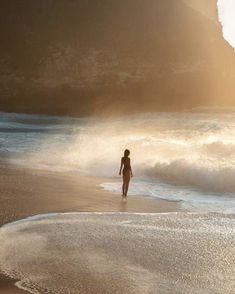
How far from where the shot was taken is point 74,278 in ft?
26.3

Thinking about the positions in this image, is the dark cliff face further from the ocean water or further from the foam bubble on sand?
the foam bubble on sand

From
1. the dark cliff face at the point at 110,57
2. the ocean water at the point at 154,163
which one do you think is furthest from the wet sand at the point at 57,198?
the dark cliff face at the point at 110,57

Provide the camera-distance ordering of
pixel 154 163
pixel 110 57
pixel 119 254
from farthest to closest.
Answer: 1. pixel 110 57
2. pixel 154 163
3. pixel 119 254

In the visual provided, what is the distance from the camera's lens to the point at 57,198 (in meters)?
14.4

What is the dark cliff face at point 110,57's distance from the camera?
217ft

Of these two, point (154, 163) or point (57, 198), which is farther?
point (154, 163)

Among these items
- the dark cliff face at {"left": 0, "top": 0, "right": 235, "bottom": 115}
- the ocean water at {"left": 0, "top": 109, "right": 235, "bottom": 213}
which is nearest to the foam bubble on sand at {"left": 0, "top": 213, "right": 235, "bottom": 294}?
the ocean water at {"left": 0, "top": 109, "right": 235, "bottom": 213}

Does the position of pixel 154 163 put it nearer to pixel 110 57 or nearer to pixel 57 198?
pixel 57 198

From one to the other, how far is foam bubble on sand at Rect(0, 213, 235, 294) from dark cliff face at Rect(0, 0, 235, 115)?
5200 cm

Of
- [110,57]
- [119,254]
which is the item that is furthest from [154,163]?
[110,57]

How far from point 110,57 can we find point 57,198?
5682 centimetres

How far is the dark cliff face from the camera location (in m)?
66.1

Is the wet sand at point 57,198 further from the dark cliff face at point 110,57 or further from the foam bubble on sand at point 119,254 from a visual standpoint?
the dark cliff face at point 110,57

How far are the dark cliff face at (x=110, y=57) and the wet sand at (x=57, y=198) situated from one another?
45.6m
